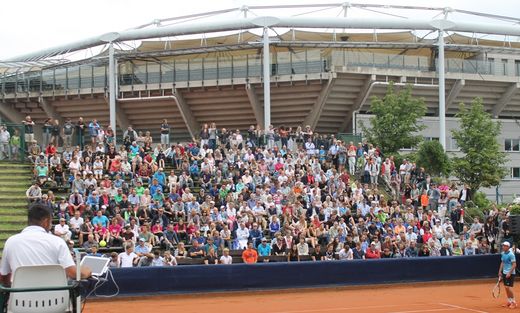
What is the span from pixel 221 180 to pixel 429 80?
73.6 ft

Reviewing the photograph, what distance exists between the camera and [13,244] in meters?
6.93

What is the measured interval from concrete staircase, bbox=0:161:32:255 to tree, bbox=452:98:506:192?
24.0 meters

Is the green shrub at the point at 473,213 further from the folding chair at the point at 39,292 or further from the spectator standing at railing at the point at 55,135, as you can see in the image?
the folding chair at the point at 39,292

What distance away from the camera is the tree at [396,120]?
42875mm

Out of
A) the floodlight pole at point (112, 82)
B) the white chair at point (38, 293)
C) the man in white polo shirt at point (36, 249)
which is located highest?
the floodlight pole at point (112, 82)

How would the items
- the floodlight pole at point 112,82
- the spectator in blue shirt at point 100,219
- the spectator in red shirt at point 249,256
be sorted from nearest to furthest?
the spectator in blue shirt at point 100,219, the spectator in red shirt at point 249,256, the floodlight pole at point 112,82

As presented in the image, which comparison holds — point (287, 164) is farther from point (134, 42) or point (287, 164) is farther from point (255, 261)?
point (134, 42)

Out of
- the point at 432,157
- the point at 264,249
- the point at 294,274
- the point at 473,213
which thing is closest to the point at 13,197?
the point at 264,249

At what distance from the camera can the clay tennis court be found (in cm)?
1961

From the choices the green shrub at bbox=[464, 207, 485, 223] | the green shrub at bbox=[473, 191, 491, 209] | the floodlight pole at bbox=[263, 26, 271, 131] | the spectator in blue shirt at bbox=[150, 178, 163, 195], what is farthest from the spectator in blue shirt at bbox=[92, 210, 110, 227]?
the green shrub at bbox=[473, 191, 491, 209]

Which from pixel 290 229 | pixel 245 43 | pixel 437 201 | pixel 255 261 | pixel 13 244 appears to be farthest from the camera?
pixel 245 43

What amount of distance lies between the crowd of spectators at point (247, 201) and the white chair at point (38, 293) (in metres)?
15.2

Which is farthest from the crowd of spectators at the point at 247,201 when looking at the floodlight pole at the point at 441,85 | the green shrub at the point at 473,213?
the floodlight pole at the point at 441,85

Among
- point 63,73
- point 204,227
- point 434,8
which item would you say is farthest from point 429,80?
point 204,227
